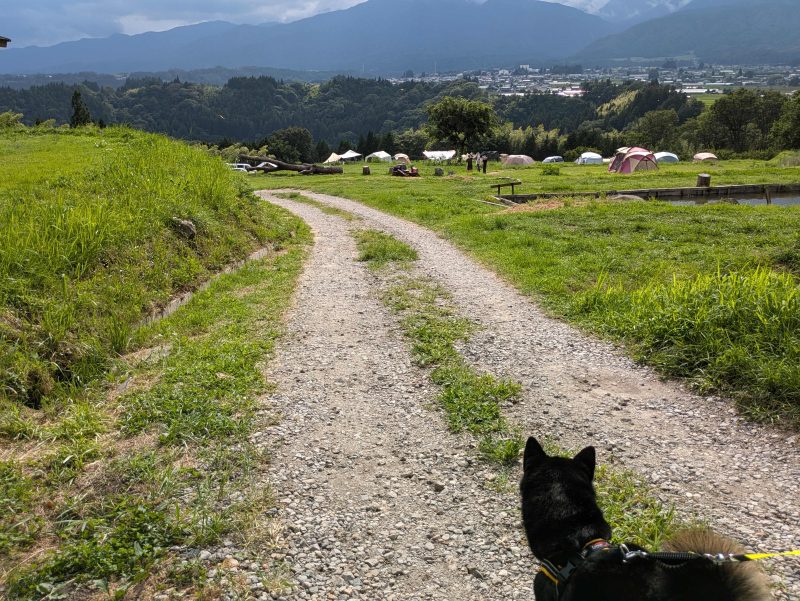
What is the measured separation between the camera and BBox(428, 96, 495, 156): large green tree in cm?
5022

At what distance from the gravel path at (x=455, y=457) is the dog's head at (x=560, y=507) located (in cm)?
89

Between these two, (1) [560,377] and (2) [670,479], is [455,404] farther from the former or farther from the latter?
(2) [670,479]

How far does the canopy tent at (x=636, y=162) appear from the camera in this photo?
4419 cm

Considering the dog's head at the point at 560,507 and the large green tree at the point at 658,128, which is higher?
the large green tree at the point at 658,128

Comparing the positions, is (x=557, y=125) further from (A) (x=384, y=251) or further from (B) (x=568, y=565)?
(B) (x=568, y=565)

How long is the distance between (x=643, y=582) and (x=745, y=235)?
15016mm

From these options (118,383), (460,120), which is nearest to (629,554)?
(118,383)

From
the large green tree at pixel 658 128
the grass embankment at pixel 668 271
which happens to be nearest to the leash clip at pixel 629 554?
the grass embankment at pixel 668 271

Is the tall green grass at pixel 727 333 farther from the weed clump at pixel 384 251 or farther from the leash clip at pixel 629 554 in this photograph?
the weed clump at pixel 384 251

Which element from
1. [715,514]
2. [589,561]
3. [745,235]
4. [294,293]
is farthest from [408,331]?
[745,235]

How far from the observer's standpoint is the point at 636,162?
44.2 meters

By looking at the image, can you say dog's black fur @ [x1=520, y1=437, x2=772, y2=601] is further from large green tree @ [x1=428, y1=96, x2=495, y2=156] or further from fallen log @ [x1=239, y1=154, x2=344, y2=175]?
large green tree @ [x1=428, y1=96, x2=495, y2=156]

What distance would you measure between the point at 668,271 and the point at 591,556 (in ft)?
31.5

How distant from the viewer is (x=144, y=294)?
29.2 ft
